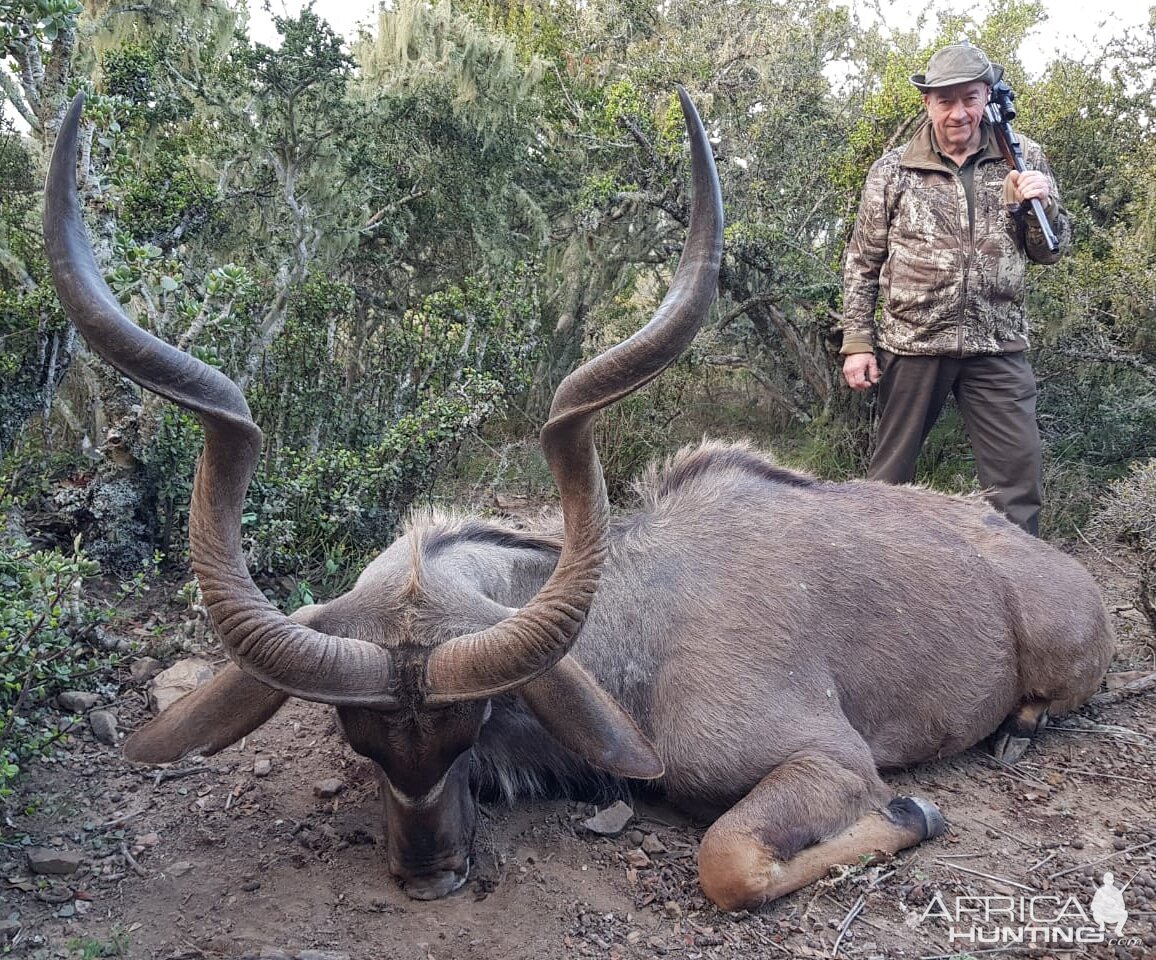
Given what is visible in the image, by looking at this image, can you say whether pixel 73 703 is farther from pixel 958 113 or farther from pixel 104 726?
pixel 958 113

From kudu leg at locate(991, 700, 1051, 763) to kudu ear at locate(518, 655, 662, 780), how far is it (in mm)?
2205

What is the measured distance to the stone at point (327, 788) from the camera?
3.86 m

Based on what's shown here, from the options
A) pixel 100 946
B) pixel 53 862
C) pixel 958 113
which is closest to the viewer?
pixel 100 946

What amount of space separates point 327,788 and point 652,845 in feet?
4.27

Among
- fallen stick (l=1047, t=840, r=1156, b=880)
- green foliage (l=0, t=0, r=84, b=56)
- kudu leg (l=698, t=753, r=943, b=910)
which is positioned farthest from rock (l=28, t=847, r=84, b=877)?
fallen stick (l=1047, t=840, r=1156, b=880)

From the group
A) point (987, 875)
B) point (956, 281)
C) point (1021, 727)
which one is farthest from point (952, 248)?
point (987, 875)

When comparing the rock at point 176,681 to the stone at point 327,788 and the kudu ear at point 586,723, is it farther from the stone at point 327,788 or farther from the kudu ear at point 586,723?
the kudu ear at point 586,723

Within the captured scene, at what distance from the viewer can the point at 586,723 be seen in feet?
10.6

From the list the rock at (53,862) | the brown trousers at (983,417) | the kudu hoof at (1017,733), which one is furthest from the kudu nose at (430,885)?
the brown trousers at (983,417)

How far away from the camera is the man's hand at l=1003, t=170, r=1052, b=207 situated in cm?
516

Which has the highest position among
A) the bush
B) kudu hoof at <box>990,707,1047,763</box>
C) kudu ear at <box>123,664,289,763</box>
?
kudu ear at <box>123,664,289,763</box>

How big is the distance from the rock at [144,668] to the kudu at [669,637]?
1.40 m

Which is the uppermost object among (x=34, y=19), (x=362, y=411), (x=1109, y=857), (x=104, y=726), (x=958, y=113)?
(x=34, y=19)

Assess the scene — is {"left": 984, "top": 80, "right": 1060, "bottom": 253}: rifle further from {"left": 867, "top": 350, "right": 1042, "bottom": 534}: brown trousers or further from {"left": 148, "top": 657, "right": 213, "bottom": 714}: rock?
{"left": 148, "top": 657, "right": 213, "bottom": 714}: rock
